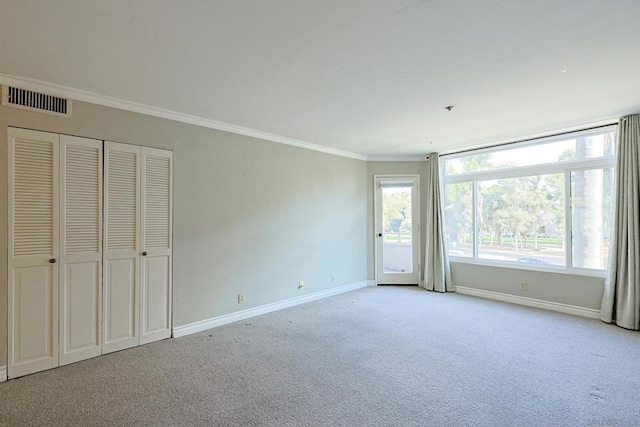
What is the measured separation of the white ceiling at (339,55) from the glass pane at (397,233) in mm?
2654

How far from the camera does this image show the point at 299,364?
2957 millimetres

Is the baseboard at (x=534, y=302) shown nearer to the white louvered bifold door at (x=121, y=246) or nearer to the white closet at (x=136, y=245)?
the white closet at (x=136, y=245)

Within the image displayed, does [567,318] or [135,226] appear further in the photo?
[567,318]

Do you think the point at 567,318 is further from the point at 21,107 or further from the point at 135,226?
the point at 21,107

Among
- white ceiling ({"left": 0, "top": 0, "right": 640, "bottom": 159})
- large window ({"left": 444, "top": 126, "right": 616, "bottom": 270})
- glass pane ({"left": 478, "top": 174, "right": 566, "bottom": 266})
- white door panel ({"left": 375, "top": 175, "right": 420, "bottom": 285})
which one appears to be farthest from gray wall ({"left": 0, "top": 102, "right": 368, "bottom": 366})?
glass pane ({"left": 478, "top": 174, "right": 566, "bottom": 266})

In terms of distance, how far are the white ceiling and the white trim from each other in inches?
3.3

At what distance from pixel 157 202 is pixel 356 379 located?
2.77 meters

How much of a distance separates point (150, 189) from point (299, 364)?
2.44 meters

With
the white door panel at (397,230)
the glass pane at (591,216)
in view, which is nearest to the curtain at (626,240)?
the glass pane at (591,216)

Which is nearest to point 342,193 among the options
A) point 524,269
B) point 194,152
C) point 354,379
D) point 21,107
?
point 194,152

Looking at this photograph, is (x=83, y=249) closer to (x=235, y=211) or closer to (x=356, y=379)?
(x=235, y=211)

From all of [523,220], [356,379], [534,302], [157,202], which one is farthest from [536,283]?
[157,202]

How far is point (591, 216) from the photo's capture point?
14.4ft

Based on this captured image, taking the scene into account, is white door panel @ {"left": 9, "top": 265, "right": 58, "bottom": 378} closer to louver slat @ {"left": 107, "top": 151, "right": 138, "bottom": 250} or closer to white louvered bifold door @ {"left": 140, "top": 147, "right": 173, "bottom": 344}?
louver slat @ {"left": 107, "top": 151, "right": 138, "bottom": 250}
